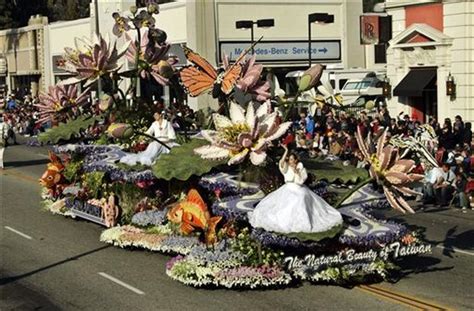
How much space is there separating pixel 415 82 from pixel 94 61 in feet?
61.3

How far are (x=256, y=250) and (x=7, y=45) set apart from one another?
60543 millimetres

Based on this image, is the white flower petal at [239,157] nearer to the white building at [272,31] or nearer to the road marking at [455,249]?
the road marking at [455,249]

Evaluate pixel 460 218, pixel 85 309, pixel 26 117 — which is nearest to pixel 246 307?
pixel 85 309

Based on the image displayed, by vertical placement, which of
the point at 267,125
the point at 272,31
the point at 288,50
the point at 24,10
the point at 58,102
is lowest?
the point at 267,125

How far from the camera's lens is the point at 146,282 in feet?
43.0

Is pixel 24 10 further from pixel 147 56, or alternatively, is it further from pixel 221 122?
pixel 221 122

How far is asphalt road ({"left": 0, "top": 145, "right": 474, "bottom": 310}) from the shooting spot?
11.8m

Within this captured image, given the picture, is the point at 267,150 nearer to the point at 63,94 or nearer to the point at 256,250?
the point at 256,250

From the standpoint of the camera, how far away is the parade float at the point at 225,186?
12.4 metres

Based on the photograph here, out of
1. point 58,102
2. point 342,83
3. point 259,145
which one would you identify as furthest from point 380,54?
point 259,145

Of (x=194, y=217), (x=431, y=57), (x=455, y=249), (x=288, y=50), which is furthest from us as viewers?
(x=288, y=50)

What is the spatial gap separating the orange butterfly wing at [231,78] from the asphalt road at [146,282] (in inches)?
125

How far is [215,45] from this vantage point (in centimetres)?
4441

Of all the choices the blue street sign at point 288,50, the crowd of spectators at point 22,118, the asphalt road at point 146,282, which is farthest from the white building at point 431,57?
the crowd of spectators at point 22,118
